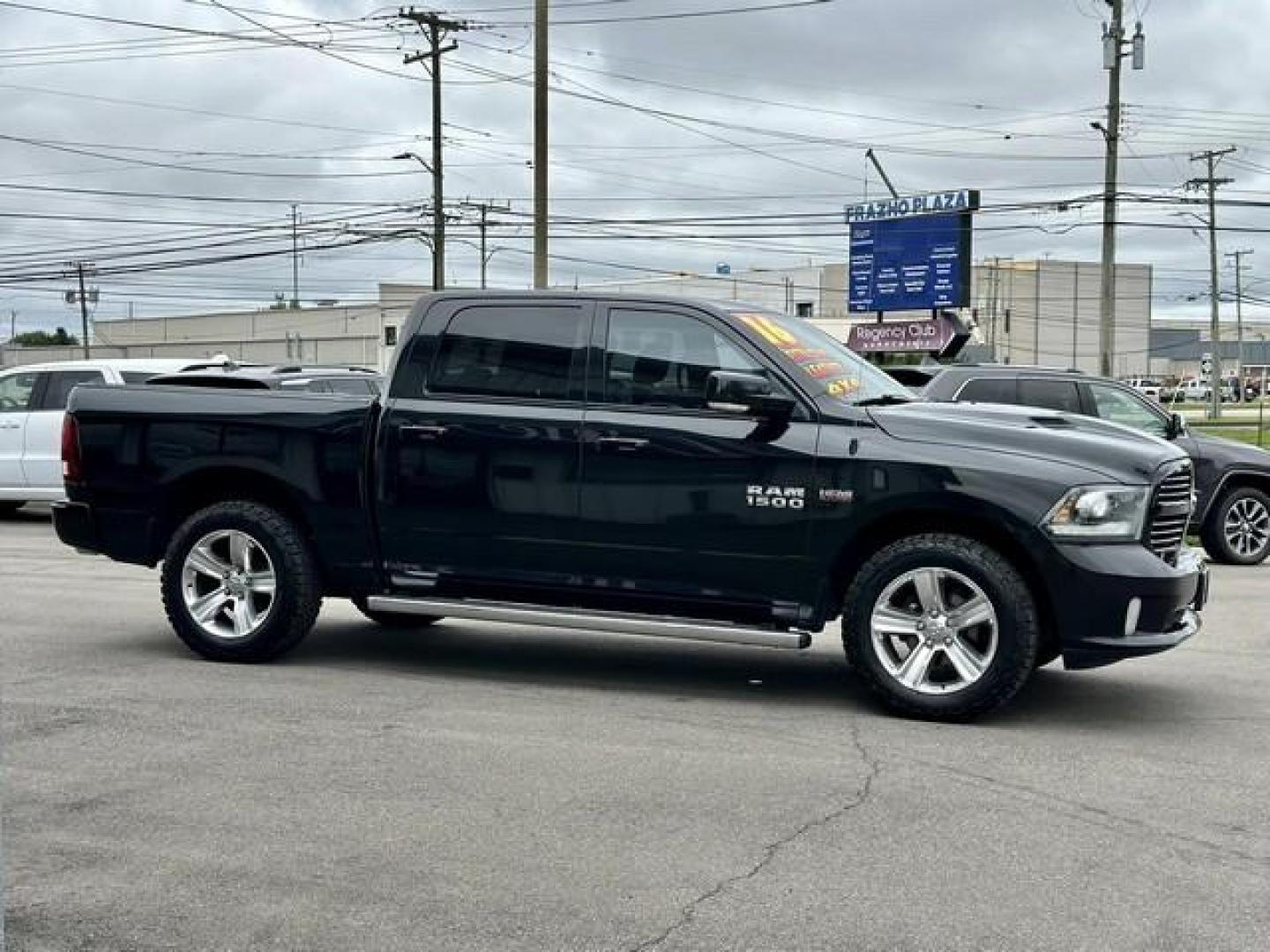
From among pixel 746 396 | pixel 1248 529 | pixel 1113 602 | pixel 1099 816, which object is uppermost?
pixel 746 396

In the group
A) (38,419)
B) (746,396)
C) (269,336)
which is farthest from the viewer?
(269,336)

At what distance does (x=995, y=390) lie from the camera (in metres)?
12.9

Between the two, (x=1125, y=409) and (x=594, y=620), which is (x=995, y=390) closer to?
(x=1125, y=409)

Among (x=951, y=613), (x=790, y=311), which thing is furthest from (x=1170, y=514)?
(x=790, y=311)

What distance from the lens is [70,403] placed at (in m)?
7.98

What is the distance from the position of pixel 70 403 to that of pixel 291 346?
279 feet

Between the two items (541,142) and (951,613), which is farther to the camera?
(541,142)

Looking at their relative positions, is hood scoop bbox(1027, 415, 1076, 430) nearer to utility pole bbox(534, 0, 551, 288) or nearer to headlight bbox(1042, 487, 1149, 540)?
headlight bbox(1042, 487, 1149, 540)

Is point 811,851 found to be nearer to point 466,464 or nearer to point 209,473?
point 466,464

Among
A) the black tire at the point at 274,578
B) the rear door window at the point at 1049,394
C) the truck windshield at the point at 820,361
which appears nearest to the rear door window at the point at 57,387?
the black tire at the point at 274,578

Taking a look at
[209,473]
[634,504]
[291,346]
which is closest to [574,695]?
[634,504]

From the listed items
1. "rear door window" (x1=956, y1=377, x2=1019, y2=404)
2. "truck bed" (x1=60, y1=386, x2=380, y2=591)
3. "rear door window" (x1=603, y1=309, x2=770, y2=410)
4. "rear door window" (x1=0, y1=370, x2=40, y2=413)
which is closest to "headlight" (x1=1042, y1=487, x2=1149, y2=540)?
"rear door window" (x1=603, y1=309, x2=770, y2=410)

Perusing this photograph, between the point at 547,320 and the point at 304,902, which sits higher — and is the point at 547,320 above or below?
above

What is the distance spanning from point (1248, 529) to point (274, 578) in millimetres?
9485
